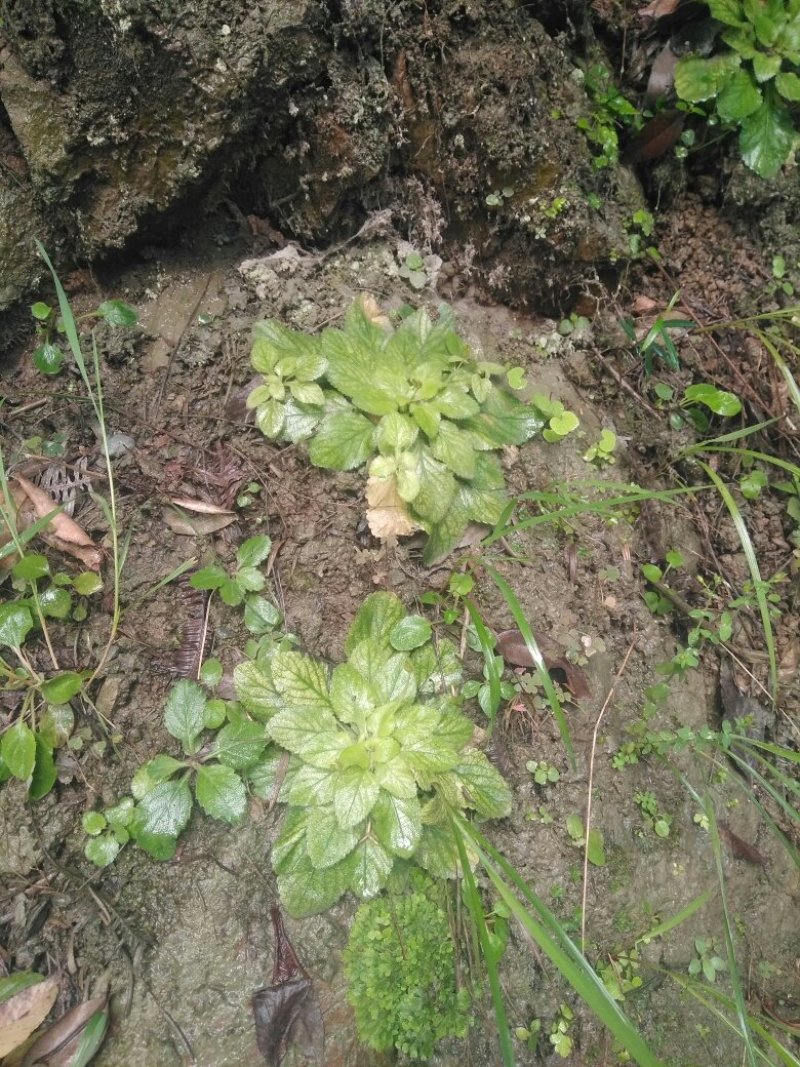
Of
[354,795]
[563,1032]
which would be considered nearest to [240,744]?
[354,795]

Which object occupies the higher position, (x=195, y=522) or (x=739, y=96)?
(x=739, y=96)

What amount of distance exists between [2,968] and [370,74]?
99.2 inches

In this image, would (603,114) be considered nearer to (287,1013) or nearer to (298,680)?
(298,680)

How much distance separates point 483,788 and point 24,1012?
1165 millimetres

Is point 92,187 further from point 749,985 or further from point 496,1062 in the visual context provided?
point 749,985

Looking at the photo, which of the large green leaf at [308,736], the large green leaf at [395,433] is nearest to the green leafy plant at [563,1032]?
the large green leaf at [308,736]

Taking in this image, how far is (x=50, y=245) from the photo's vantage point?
6.31ft

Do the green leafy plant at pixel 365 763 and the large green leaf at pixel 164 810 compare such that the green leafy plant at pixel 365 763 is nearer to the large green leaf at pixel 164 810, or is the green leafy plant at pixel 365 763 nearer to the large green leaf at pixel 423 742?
the large green leaf at pixel 423 742

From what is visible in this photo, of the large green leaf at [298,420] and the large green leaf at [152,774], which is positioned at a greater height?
the large green leaf at [298,420]

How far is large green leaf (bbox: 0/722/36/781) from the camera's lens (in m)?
1.57

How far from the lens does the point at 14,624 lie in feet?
5.52

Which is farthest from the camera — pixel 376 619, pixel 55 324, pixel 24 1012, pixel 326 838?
pixel 55 324

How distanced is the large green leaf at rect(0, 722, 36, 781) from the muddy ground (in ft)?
0.33

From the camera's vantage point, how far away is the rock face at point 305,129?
167cm
